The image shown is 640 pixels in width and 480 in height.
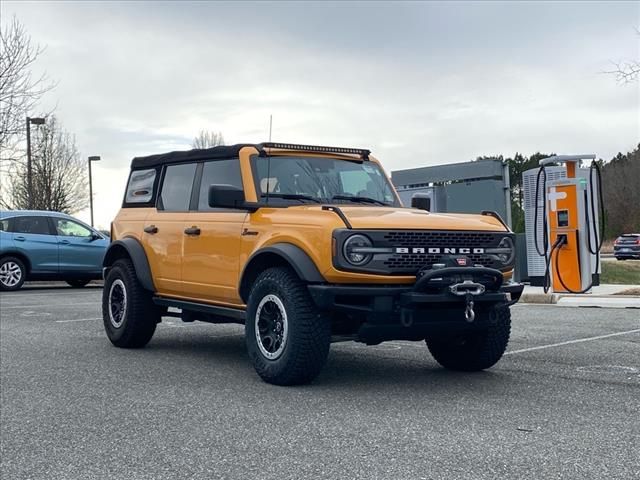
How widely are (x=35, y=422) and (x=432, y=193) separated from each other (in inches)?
589

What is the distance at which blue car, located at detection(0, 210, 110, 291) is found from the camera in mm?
17594

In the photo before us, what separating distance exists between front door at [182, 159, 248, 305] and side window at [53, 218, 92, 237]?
11611mm

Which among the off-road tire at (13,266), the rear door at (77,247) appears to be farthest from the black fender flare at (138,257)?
the rear door at (77,247)

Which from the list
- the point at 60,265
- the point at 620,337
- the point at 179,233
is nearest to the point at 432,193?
the point at 60,265

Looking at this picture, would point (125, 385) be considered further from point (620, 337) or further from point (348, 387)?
point (620, 337)

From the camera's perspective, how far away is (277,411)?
5.26 metres

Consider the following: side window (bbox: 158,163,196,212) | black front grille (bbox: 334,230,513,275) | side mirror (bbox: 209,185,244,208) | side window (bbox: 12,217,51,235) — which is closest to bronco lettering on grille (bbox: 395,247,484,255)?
black front grille (bbox: 334,230,513,275)

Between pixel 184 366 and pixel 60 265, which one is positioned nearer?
pixel 184 366

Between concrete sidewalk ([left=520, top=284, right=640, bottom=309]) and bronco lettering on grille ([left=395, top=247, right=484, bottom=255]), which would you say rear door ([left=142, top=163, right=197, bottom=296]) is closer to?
bronco lettering on grille ([left=395, top=247, right=484, bottom=255])

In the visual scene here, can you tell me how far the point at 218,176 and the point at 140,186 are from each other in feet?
5.23

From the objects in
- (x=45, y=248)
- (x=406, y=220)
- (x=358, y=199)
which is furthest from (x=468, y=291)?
(x=45, y=248)

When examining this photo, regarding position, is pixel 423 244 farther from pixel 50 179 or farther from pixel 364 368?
pixel 50 179

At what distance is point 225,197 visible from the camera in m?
6.51

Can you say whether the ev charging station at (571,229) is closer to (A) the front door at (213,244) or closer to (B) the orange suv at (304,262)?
(B) the orange suv at (304,262)
